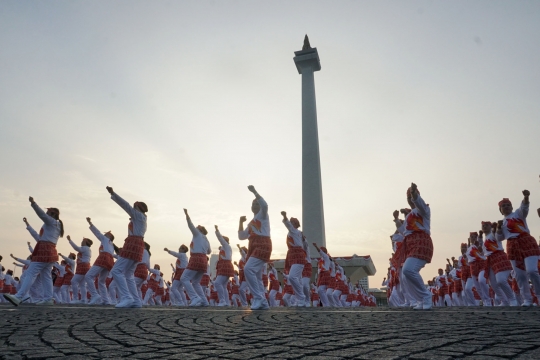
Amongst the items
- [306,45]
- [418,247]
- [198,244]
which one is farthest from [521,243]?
[306,45]

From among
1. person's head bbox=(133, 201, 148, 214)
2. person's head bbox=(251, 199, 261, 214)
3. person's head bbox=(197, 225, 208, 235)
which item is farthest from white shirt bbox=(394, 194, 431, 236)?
person's head bbox=(197, 225, 208, 235)

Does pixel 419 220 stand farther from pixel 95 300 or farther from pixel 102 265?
pixel 95 300

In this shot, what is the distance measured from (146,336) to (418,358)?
7.08 ft

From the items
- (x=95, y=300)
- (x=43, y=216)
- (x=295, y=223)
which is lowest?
(x=95, y=300)

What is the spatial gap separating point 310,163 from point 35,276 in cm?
2733

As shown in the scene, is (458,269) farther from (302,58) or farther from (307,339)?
(302,58)

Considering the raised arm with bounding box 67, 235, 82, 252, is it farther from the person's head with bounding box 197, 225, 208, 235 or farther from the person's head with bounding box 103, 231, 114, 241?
the person's head with bounding box 197, 225, 208, 235

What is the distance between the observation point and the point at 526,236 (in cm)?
899

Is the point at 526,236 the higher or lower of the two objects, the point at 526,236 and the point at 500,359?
the higher

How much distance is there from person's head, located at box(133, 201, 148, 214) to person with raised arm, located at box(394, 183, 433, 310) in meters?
5.18

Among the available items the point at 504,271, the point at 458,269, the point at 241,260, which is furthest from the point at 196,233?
the point at 458,269

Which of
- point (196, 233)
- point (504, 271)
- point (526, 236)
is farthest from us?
point (196, 233)

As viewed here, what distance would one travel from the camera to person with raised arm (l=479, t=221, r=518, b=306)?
972 cm

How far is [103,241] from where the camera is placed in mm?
12070
